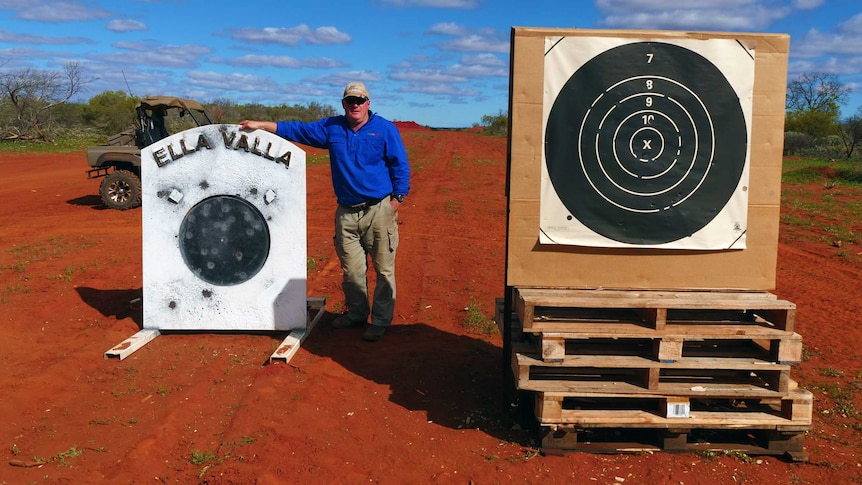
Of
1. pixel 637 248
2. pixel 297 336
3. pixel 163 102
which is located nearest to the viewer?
pixel 637 248

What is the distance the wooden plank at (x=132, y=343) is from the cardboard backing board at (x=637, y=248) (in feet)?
11.0

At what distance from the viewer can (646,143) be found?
13.9ft

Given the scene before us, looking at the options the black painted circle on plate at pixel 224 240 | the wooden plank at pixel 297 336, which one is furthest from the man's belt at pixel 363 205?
the wooden plank at pixel 297 336

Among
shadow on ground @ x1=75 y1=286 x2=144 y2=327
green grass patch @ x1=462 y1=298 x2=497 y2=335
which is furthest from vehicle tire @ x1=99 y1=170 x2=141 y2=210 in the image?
green grass patch @ x1=462 y1=298 x2=497 y2=335

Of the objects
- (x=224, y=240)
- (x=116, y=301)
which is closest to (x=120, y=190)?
(x=116, y=301)

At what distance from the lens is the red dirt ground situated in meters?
3.92

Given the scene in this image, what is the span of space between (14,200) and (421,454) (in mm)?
15408

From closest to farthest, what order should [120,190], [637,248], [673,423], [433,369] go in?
1. [673,423]
2. [637,248]
3. [433,369]
4. [120,190]

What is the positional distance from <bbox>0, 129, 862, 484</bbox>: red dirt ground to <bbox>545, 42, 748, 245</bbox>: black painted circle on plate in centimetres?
149

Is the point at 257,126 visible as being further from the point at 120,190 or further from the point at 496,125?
the point at 496,125

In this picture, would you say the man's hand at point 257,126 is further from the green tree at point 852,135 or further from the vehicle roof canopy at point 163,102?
the green tree at point 852,135

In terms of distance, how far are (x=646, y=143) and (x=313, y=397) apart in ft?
9.42

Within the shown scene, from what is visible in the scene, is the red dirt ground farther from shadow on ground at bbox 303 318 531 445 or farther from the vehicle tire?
the vehicle tire

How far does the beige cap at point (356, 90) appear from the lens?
18.6 ft
